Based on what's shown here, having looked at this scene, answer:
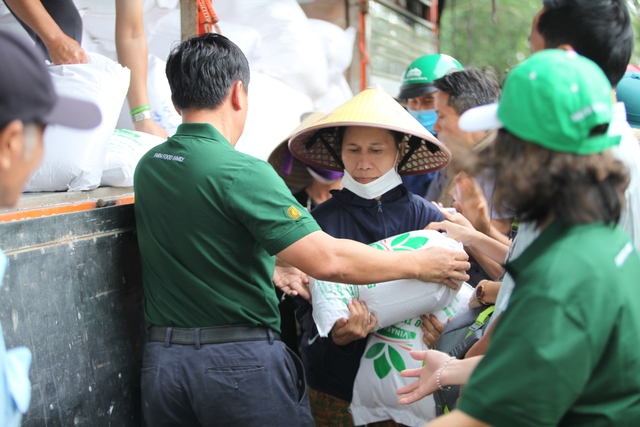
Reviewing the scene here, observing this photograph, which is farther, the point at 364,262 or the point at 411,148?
the point at 411,148

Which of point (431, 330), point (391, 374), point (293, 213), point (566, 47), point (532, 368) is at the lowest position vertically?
point (391, 374)

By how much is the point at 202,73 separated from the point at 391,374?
48.6 inches

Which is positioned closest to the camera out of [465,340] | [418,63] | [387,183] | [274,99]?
[465,340]

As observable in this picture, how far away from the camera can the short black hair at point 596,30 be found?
1.52m

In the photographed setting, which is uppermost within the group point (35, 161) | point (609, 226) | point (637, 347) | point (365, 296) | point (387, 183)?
point (35, 161)

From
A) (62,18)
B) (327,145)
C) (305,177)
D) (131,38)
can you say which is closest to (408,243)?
(327,145)

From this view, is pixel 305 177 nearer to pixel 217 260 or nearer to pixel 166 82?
pixel 166 82

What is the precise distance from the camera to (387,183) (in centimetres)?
248

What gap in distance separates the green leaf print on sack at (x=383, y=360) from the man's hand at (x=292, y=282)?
319 mm

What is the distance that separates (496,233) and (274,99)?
186cm

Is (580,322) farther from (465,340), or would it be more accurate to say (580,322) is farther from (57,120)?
(465,340)

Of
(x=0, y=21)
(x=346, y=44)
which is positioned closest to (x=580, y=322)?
(x=0, y=21)

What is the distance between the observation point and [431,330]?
7.53 ft

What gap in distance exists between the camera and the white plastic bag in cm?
214
